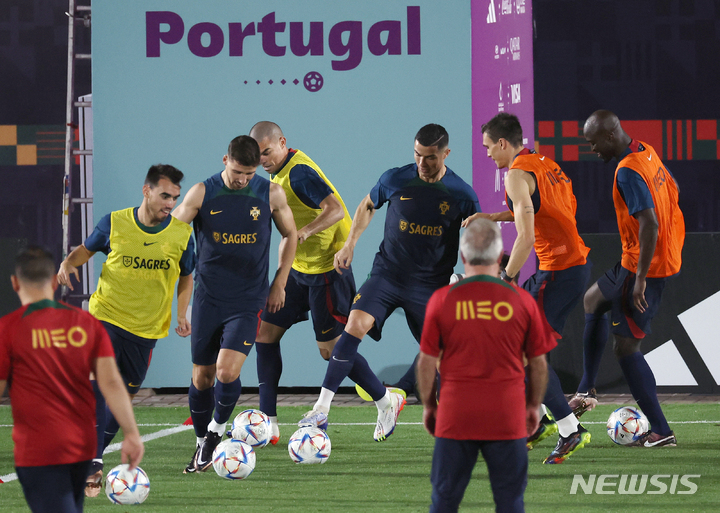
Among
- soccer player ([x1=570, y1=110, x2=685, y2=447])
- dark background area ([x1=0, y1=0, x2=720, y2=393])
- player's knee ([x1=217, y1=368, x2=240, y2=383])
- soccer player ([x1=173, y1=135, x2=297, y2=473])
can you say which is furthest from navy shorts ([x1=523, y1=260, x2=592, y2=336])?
dark background area ([x1=0, y1=0, x2=720, y2=393])

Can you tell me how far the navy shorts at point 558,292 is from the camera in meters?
5.85

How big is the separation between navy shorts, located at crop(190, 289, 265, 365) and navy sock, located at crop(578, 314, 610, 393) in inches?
99.7

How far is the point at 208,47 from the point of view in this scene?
9.12 m

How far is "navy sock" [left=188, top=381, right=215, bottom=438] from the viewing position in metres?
5.62

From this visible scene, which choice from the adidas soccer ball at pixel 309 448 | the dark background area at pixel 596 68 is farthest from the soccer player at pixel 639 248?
the dark background area at pixel 596 68

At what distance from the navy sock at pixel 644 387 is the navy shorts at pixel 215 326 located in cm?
246

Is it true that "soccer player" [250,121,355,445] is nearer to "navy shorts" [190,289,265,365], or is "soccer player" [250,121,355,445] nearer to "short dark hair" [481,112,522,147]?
"navy shorts" [190,289,265,365]

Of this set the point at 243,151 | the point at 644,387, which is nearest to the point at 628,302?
the point at 644,387

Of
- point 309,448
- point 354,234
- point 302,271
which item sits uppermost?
point 354,234

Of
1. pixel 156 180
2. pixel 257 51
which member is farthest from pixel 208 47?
pixel 156 180

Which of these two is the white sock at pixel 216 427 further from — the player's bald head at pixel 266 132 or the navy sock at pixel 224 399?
the player's bald head at pixel 266 132

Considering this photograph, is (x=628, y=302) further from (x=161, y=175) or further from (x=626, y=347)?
(x=161, y=175)

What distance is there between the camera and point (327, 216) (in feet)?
21.4

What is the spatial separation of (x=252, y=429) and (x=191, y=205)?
1.59 m
